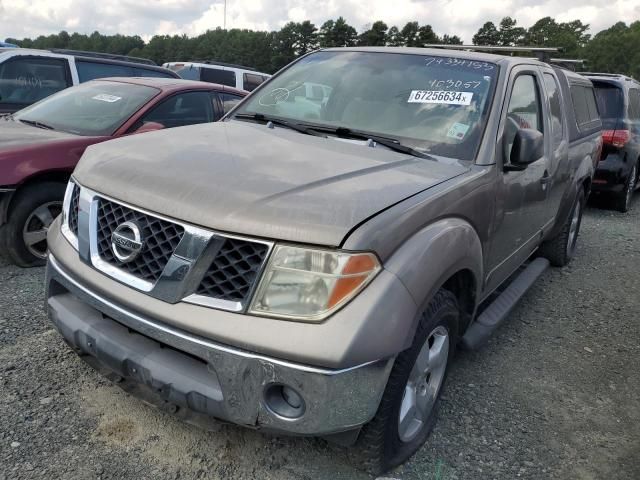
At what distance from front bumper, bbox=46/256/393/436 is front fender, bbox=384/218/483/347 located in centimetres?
29

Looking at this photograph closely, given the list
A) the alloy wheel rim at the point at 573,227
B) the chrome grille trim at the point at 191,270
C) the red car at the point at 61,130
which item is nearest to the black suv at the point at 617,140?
the alloy wheel rim at the point at 573,227

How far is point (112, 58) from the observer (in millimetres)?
7926

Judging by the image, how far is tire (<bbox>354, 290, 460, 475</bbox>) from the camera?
2102mm

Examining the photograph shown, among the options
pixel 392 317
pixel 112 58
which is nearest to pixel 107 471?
pixel 392 317

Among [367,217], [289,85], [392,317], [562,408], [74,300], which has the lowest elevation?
[562,408]

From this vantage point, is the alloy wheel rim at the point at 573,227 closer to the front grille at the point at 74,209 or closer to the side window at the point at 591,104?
the side window at the point at 591,104

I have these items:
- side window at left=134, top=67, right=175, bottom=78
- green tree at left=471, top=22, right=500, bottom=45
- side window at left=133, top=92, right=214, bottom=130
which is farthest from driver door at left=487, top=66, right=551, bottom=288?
green tree at left=471, top=22, right=500, bottom=45

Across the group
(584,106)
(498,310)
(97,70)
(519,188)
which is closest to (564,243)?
(584,106)

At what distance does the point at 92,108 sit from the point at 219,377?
3899mm

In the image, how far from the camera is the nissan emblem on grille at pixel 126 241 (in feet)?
6.90

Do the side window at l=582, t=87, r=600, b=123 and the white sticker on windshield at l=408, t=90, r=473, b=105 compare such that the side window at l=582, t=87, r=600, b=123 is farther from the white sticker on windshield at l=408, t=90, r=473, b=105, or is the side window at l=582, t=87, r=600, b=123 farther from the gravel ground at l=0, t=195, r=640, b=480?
the white sticker on windshield at l=408, t=90, r=473, b=105

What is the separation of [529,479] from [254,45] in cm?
6799

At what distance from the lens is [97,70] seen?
7402mm

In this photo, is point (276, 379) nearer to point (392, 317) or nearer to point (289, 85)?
point (392, 317)
